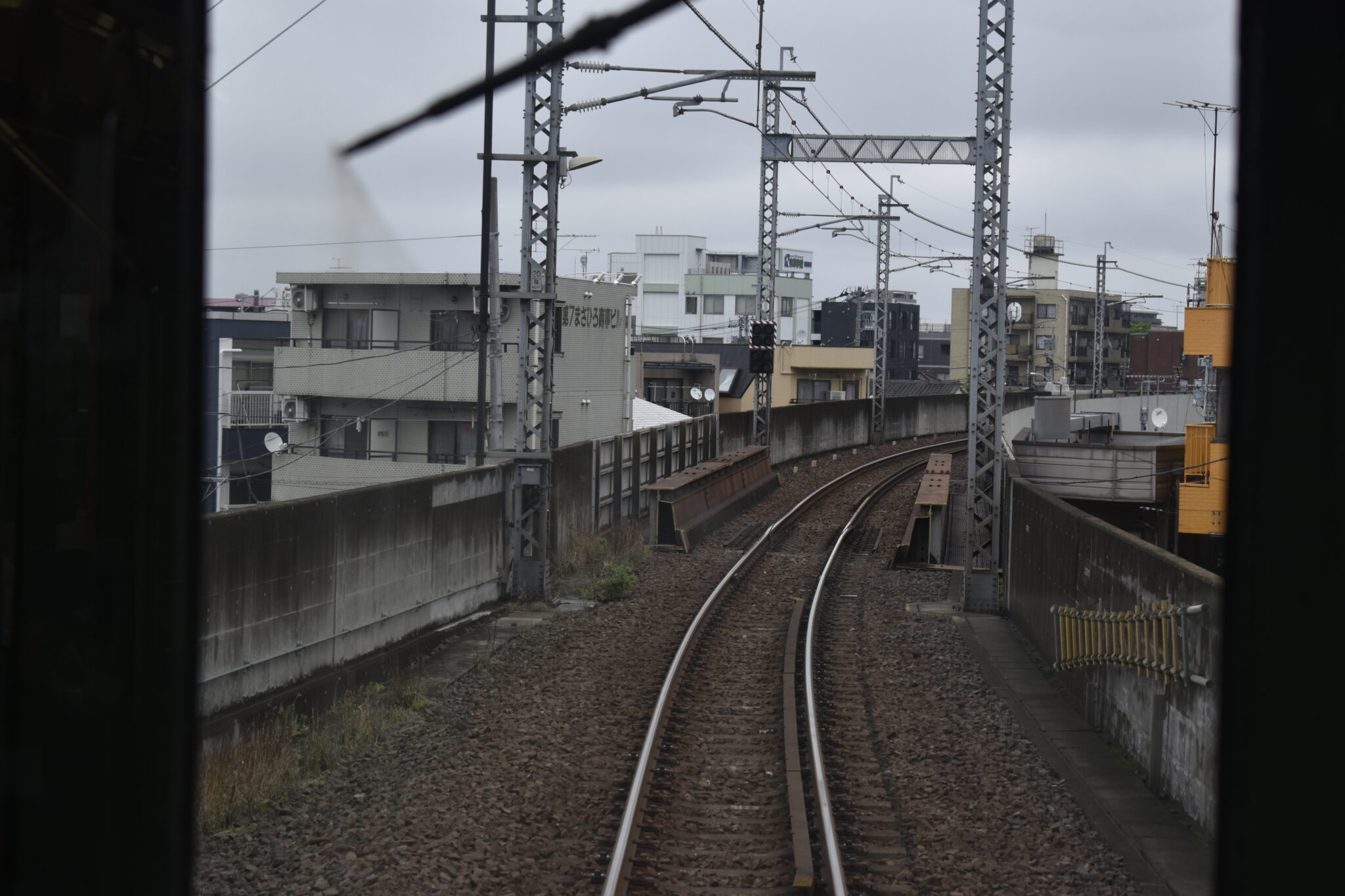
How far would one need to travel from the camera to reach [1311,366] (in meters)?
1.58

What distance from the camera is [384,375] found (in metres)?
28.8

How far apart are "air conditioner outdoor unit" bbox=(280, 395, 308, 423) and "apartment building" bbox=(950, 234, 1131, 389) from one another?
161 feet

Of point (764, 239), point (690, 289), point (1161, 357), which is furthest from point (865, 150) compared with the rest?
point (690, 289)

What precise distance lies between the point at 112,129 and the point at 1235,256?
5.89 ft

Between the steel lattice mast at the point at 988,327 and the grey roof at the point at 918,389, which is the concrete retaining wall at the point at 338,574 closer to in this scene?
the steel lattice mast at the point at 988,327

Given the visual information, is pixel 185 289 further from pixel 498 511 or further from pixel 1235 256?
pixel 498 511

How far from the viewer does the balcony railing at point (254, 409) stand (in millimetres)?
32219

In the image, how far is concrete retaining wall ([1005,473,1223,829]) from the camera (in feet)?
22.9

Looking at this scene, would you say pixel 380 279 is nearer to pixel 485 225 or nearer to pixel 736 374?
pixel 485 225

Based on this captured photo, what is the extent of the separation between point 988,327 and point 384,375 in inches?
692

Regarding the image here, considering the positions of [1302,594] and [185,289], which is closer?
[1302,594]

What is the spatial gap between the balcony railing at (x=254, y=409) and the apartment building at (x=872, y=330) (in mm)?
48540

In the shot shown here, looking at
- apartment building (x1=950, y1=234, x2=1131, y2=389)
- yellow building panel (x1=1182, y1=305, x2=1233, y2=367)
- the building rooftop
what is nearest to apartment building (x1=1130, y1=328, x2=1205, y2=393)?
apartment building (x1=950, y1=234, x2=1131, y2=389)

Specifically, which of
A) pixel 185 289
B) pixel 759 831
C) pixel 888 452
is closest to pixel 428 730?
pixel 759 831
